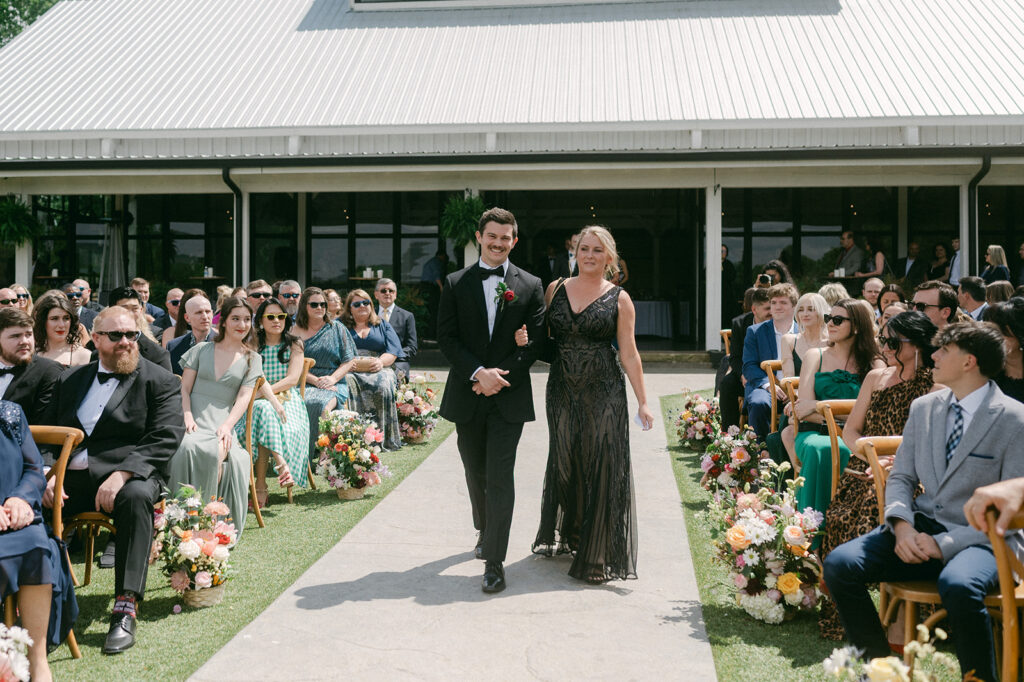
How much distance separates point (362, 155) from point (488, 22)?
7404 millimetres

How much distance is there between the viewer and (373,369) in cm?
876

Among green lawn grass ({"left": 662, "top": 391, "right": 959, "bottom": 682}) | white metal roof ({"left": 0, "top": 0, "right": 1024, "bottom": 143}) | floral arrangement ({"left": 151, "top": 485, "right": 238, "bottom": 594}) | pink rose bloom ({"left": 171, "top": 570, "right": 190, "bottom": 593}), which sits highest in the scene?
white metal roof ({"left": 0, "top": 0, "right": 1024, "bottom": 143})

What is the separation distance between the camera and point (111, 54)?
21.1 metres

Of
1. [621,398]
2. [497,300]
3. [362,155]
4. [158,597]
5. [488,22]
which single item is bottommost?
[158,597]

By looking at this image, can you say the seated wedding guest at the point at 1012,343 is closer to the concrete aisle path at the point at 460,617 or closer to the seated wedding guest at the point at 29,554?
the concrete aisle path at the point at 460,617

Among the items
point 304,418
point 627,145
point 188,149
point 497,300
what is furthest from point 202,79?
point 497,300

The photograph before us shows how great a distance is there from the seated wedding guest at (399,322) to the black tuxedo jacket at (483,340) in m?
4.57

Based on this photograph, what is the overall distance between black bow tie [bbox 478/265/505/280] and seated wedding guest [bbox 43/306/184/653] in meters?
1.86

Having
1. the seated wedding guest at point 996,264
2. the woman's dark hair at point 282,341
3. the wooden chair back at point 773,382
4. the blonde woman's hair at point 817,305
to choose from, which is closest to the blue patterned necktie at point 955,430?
the blonde woman's hair at point 817,305

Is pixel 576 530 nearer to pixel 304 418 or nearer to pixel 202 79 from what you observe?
pixel 304 418

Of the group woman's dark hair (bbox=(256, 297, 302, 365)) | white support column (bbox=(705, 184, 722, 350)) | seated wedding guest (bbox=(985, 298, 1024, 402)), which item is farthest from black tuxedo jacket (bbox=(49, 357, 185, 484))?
white support column (bbox=(705, 184, 722, 350))

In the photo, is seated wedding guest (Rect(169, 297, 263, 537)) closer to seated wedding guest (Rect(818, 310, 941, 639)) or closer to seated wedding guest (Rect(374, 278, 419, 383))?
seated wedding guest (Rect(374, 278, 419, 383))

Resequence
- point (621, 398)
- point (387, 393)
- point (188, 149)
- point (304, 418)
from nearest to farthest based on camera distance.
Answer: point (621, 398) → point (304, 418) → point (387, 393) → point (188, 149)

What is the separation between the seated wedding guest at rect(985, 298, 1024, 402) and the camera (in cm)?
452
